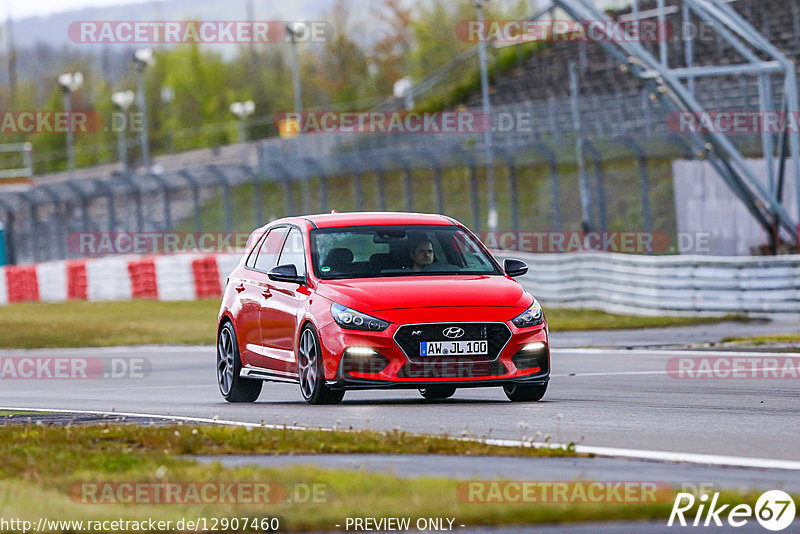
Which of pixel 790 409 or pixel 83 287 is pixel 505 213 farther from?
pixel 790 409

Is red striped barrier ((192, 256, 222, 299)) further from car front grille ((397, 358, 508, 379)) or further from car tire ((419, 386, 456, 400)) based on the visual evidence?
car front grille ((397, 358, 508, 379))

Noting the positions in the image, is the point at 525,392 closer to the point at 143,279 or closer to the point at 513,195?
the point at 513,195

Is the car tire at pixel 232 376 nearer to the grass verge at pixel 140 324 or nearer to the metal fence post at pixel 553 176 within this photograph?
the grass verge at pixel 140 324

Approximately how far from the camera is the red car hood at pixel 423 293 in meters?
12.0

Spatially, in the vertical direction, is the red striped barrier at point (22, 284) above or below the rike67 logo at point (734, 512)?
above

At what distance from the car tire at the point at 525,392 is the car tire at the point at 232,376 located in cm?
247

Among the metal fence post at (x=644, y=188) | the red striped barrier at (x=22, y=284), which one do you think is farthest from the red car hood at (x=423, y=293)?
the red striped barrier at (x=22, y=284)

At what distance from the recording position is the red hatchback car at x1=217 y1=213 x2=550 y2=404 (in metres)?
11.9

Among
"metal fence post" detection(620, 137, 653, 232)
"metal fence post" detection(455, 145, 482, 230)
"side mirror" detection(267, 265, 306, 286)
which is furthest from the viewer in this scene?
"metal fence post" detection(455, 145, 482, 230)

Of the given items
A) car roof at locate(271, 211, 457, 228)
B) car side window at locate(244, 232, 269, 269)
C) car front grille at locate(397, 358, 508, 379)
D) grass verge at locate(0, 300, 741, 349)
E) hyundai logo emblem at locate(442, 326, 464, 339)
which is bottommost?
grass verge at locate(0, 300, 741, 349)

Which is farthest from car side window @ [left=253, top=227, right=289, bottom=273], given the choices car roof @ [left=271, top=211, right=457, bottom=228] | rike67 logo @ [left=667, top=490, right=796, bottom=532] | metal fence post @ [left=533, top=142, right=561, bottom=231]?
metal fence post @ [left=533, top=142, right=561, bottom=231]

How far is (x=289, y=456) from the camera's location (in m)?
8.81

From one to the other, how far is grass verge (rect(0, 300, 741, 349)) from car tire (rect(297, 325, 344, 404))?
43.9ft

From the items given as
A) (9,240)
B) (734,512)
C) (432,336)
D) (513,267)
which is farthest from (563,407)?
(9,240)
